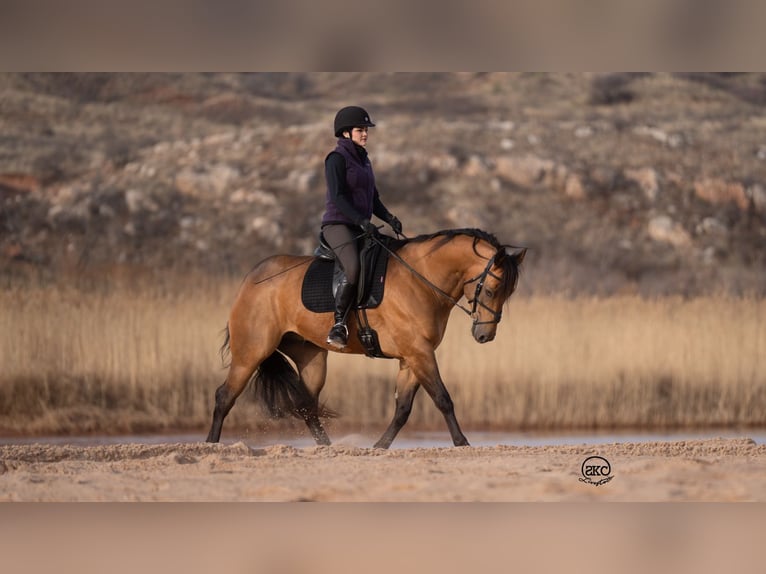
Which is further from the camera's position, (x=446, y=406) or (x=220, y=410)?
(x=220, y=410)

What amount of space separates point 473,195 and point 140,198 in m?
6.92

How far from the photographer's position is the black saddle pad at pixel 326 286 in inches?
431

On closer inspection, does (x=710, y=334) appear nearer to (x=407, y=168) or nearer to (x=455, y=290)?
(x=455, y=290)

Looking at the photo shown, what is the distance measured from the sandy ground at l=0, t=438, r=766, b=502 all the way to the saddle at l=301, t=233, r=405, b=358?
108 cm

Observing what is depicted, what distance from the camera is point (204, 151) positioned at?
27.6 meters

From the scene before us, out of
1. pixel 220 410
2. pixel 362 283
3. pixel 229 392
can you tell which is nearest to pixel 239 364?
pixel 229 392

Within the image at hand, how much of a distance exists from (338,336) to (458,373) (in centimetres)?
408

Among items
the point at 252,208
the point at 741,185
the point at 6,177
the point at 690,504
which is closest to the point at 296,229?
the point at 252,208

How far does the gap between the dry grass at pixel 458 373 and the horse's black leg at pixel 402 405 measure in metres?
3.02

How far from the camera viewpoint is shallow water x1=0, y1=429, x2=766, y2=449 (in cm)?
1305

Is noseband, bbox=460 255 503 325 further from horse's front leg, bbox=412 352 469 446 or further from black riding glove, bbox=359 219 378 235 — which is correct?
black riding glove, bbox=359 219 378 235

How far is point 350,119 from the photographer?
10.7 m

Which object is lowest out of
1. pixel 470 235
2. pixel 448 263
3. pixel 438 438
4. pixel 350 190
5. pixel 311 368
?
pixel 438 438

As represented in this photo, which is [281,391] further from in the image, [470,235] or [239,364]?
[470,235]
